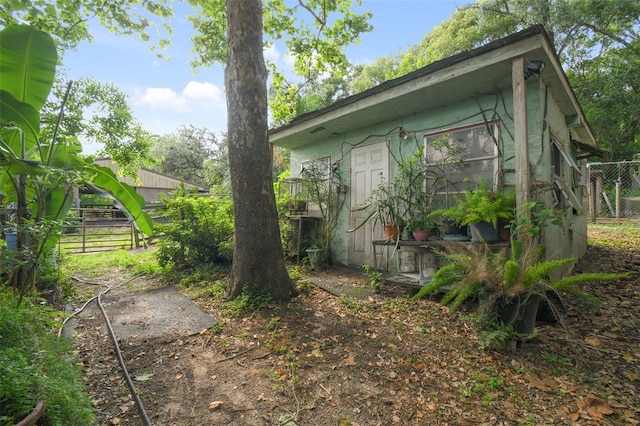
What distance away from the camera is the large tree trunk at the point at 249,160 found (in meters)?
3.79

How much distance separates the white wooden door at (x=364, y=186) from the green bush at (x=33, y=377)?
4.74 metres

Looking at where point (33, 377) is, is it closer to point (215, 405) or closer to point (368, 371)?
point (215, 405)

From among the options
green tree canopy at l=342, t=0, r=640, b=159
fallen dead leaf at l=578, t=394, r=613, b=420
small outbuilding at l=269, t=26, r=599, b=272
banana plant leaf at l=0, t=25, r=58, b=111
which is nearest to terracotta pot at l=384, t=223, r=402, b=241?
small outbuilding at l=269, t=26, r=599, b=272

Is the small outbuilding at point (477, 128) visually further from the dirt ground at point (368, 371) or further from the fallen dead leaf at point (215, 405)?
the fallen dead leaf at point (215, 405)

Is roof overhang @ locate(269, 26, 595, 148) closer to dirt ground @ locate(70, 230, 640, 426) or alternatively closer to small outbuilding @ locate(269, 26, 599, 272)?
small outbuilding @ locate(269, 26, 599, 272)

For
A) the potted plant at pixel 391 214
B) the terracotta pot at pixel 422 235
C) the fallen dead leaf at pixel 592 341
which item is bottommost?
the fallen dead leaf at pixel 592 341

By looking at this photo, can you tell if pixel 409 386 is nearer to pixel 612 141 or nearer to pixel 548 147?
pixel 548 147

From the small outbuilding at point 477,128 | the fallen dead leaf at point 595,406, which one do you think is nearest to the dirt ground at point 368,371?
→ the fallen dead leaf at point 595,406

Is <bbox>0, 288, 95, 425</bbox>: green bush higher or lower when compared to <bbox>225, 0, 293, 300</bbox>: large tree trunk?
lower

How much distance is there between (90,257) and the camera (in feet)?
25.6

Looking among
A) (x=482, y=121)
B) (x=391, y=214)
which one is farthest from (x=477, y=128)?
(x=391, y=214)

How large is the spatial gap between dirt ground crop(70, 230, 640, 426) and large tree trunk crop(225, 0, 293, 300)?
506 mm

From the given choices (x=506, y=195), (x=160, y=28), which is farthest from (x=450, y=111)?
(x=160, y=28)

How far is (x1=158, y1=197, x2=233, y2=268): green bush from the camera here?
572 centimetres
